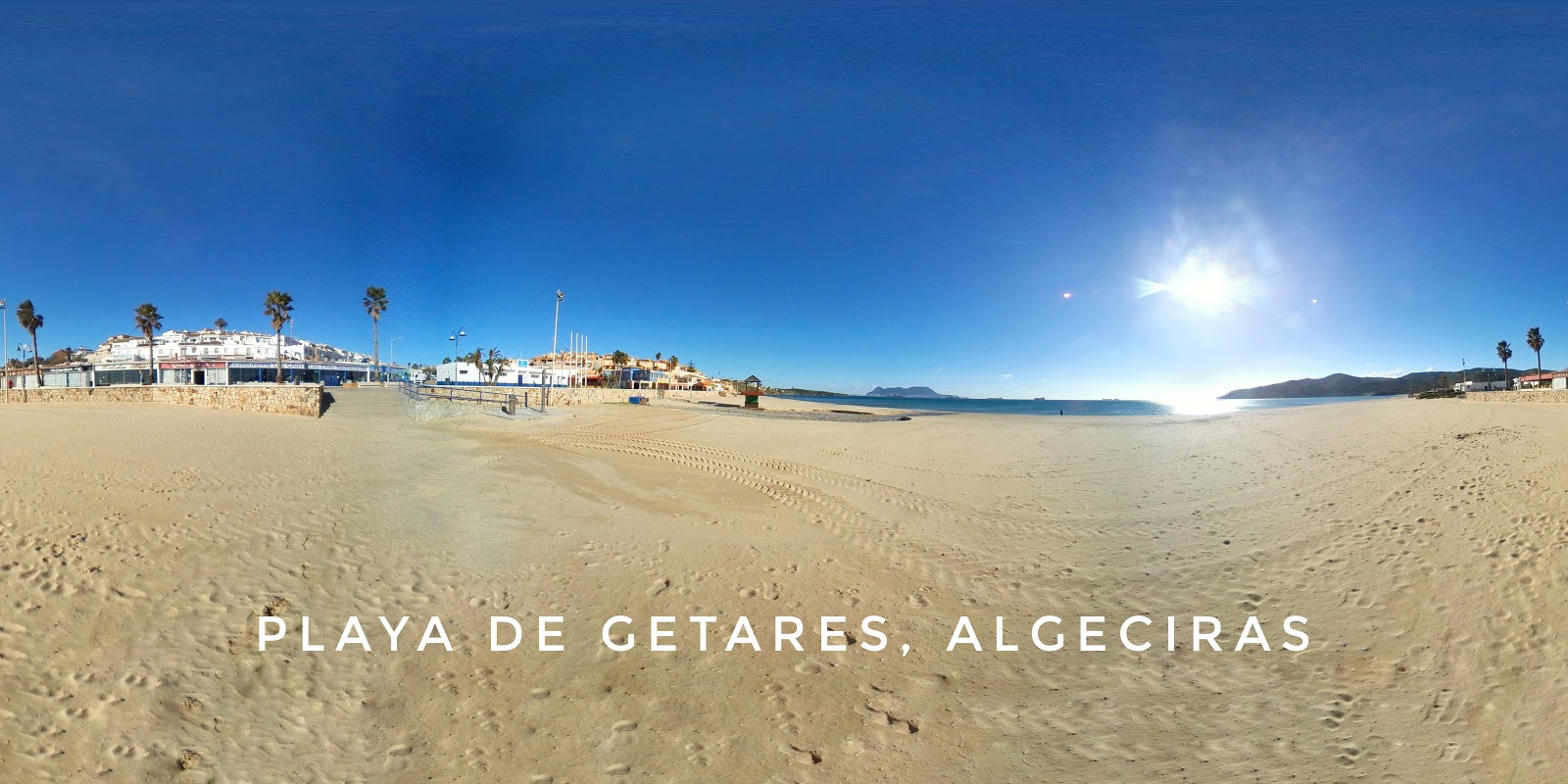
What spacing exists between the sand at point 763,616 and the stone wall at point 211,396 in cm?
2081

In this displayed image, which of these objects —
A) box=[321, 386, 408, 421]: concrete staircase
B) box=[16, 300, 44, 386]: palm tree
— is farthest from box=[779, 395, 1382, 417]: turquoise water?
box=[16, 300, 44, 386]: palm tree

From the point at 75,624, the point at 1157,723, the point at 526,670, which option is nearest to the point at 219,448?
the point at 75,624

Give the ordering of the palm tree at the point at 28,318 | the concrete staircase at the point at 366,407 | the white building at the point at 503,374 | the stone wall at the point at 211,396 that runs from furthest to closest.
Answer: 1. the white building at the point at 503,374
2. the palm tree at the point at 28,318
3. the stone wall at the point at 211,396
4. the concrete staircase at the point at 366,407

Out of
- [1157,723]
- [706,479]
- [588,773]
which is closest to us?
[588,773]

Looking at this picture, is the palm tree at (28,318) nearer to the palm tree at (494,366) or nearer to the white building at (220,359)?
the white building at (220,359)

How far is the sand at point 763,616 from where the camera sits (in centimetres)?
411

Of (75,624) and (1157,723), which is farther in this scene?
(75,624)

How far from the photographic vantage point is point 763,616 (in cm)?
602

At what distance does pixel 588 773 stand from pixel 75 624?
17.4 feet

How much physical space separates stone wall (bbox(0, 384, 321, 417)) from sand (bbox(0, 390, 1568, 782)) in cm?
2081

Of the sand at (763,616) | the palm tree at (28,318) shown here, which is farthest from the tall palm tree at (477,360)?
the sand at (763,616)

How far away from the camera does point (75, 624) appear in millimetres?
5230

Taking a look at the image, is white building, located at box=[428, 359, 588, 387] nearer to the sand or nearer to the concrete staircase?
the concrete staircase

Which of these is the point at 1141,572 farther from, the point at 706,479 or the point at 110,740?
the point at 110,740
